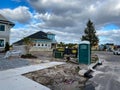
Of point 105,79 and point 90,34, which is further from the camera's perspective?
point 90,34

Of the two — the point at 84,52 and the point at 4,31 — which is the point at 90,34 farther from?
the point at 84,52

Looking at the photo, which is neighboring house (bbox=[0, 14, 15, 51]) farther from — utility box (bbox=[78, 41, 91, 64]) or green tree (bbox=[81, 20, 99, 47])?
green tree (bbox=[81, 20, 99, 47])

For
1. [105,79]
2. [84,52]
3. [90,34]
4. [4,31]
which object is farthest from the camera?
[90,34]

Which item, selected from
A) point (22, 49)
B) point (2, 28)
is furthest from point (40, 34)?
point (22, 49)

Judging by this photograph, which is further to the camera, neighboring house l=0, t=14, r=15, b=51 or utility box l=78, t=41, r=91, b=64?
neighboring house l=0, t=14, r=15, b=51

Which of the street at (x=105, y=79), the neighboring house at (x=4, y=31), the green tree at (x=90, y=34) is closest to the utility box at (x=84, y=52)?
the street at (x=105, y=79)

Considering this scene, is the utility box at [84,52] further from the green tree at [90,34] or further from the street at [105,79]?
the green tree at [90,34]

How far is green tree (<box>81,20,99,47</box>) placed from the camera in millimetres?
62250

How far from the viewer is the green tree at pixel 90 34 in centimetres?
6225

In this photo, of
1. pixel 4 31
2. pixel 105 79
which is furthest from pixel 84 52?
pixel 4 31

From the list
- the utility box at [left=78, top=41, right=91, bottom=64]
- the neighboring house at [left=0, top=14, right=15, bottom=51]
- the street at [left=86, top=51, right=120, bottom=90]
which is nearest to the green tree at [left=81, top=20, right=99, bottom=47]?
the neighboring house at [left=0, top=14, right=15, bottom=51]

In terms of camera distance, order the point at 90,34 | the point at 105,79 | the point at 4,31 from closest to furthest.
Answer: the point at 105,79
the point at 4,31
the point at 90,34

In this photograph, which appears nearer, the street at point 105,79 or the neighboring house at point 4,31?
the street at point 105,79

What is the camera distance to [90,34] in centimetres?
6238
